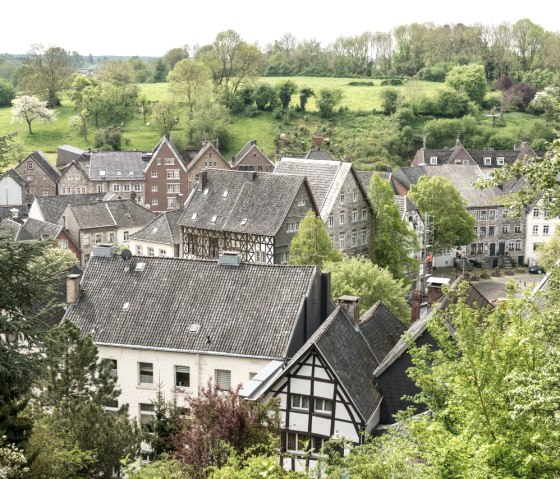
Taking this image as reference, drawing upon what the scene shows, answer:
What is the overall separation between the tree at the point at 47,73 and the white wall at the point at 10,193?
56308 mm

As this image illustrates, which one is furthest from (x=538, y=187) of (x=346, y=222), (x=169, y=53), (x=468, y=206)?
(x=169, y=53)

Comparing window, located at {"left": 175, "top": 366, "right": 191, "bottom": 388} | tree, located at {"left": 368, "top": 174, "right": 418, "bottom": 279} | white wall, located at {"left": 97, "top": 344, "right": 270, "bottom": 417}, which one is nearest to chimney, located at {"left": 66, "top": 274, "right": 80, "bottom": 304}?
white wall, located at {"left": 97, "top": 344, "right": 270, "bottom": 417}

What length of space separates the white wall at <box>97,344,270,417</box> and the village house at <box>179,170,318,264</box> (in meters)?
22.2

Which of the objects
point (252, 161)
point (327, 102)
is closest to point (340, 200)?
point (252, 161)

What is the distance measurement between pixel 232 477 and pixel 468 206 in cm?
7274

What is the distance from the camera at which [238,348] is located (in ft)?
109

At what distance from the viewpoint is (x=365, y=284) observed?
1729 inches

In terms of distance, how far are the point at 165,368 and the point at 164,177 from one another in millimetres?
68893

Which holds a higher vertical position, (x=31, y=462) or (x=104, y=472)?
(x=31, y=462)

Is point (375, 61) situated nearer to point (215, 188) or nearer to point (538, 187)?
point (215, 188)

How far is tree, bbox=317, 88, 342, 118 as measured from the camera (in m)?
142

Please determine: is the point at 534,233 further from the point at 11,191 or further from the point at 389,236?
the point at 11,191

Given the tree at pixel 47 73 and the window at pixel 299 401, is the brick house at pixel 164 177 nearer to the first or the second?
the tree at pixel 47 73

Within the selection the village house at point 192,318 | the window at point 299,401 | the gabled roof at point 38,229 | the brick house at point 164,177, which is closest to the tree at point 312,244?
the village house at point 192,318
